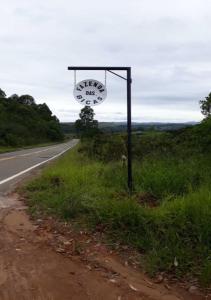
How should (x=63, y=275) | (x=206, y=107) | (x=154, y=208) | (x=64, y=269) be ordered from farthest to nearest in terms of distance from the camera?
1. (x=206, y=107)
2. (x=154, y=208)
3. (x=64, y=269)
4. (x=63, y=275)

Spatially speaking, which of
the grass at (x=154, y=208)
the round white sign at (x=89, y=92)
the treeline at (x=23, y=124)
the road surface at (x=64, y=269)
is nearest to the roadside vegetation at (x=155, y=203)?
the grass at (x=154, y=208)

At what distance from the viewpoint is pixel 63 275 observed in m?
5.24

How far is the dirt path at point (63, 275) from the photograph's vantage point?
475 cm

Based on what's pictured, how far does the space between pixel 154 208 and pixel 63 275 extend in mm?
2331

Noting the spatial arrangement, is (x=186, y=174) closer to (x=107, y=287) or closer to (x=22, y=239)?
(x=22, y=239)

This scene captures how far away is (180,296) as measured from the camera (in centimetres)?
482

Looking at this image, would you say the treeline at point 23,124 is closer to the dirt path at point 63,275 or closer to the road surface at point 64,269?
the road surface at point 64,269

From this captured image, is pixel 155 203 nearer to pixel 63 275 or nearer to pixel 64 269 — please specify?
pixel 64 269

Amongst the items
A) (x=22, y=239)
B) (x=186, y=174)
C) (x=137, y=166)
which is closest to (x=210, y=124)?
(x=137, y=166)

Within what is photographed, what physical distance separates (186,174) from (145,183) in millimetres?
857

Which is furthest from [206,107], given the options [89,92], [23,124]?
[23,124]

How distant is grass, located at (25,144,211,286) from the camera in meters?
5.61

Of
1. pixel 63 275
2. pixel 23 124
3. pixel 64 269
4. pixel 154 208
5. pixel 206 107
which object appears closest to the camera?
pixel 63 275

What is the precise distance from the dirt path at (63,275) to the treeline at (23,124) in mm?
52892
